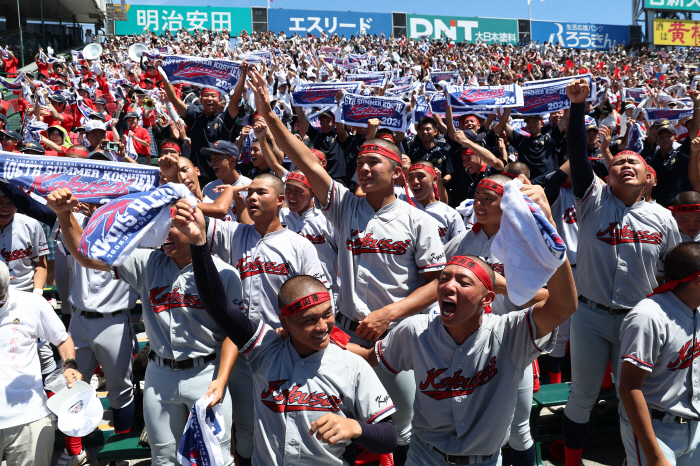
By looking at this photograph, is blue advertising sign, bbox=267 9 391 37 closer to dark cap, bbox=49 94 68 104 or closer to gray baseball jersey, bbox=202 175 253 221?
dark cap, bbox=49 94 68 104

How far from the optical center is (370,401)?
2816mm

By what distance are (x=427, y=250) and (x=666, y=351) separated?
1497 millimetres

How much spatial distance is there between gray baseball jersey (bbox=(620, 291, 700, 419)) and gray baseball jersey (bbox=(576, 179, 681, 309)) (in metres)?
0.81

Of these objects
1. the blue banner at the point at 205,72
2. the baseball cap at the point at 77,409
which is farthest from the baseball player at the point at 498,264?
the blue banner at the point at 205,72

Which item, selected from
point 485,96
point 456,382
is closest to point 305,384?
point 456,382

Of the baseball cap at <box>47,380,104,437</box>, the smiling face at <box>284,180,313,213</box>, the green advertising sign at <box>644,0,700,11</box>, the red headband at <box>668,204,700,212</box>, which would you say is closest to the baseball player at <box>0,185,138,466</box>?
the baseball cap at <box>47,380,104,437</box>

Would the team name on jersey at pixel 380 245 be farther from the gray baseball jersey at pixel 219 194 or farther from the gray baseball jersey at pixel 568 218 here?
the gray baseball jersey at pixel 568 218

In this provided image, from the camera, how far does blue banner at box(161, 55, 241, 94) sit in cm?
743

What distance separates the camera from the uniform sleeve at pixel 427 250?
12.2ft

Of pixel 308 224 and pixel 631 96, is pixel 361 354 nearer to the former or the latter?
pixel 308 224

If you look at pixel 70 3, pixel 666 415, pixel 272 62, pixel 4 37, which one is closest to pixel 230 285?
pixel 666 415

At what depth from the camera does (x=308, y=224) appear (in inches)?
211

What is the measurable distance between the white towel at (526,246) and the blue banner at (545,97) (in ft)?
21.3

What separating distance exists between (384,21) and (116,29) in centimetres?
1834
